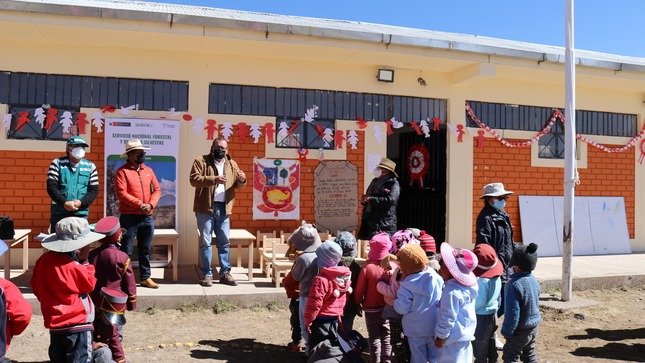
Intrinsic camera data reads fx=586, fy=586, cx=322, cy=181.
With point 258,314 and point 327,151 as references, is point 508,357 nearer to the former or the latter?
point 258,314

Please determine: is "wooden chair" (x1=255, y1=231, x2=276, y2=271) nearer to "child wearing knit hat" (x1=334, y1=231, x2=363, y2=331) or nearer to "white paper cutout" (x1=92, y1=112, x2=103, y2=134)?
"white paper cutout" (x1=92, y1=112, x2=103, y2=134)

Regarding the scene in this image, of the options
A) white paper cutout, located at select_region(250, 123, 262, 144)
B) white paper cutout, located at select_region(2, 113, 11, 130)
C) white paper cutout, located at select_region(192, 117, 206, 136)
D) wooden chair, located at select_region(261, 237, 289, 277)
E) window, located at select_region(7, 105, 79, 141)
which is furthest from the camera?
white paper cutout, located at select_region(250, 123, 262, 144)

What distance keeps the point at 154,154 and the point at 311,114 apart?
2553 mm

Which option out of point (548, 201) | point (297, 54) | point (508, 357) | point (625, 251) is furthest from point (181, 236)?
point (625, 251)

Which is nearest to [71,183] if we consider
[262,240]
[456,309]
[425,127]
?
[262,240]

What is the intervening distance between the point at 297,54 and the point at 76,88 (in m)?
3.29

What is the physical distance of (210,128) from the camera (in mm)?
8992

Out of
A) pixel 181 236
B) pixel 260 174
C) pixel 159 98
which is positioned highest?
pixel 159 98

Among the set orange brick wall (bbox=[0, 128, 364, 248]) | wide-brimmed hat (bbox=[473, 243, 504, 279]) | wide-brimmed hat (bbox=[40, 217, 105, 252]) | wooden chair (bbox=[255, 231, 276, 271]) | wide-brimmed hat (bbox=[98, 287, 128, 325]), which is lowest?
wide-brimmed hat (bbox=[98, 287, 128, 325])

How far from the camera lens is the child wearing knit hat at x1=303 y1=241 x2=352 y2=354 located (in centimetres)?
464

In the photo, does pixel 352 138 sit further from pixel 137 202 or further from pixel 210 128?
pixel 137 202

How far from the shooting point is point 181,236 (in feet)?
29.1

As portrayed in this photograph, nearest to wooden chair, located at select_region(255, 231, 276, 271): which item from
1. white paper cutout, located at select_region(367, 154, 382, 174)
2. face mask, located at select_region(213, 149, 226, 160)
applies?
face mask, located at select_region(213, 149, 226, 160)

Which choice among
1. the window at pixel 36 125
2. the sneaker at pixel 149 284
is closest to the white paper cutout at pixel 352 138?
the sneaker at pixel 149 284
